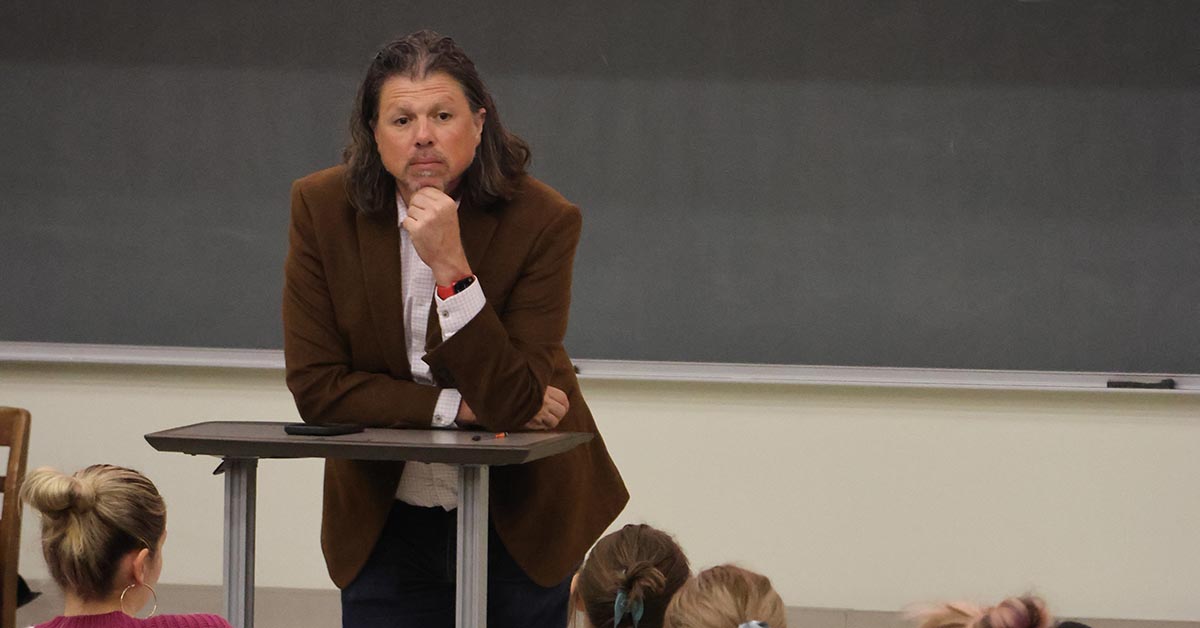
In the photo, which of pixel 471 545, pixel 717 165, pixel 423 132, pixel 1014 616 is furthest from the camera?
pixel 717 165

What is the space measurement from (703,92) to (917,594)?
5.64 feet

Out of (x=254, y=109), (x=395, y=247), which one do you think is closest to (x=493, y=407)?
(x=395, y=247)

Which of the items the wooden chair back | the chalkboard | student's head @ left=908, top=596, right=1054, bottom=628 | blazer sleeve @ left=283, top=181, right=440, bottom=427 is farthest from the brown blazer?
the chalkboard

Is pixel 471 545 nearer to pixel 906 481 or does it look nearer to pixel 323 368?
pixel 323 368

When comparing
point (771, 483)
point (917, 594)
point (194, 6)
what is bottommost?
point (917, 594)

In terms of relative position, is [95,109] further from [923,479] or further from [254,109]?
[923,479]

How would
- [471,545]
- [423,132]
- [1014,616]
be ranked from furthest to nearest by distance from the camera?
1. [423,132]
2. [471,545]
3. [1014,616]

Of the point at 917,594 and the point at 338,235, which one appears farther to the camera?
the point at 917,594

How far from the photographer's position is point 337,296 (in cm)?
199

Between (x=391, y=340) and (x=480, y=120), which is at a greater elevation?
(x=480, y=120)

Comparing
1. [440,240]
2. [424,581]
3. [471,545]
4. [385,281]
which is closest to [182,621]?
[424,581]

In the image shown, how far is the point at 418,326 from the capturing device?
1982mm

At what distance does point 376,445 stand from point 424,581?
434 mm

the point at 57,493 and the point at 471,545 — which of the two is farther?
the point at 57,493
